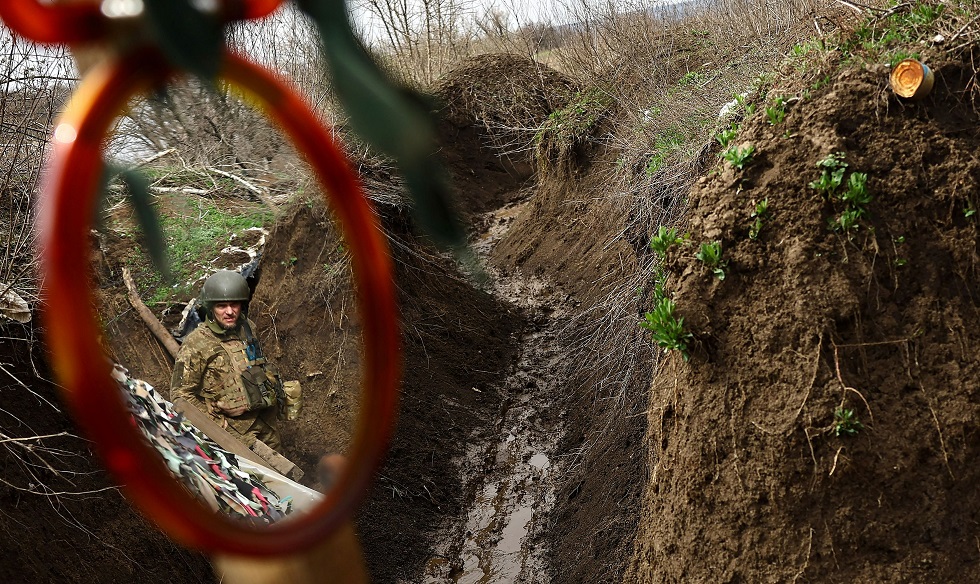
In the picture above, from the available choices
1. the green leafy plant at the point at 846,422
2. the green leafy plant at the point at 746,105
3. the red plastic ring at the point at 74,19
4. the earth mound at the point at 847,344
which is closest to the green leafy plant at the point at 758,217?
the earth mound at the point at 847,344

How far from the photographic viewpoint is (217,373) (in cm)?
475

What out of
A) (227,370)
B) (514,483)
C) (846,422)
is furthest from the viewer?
(514,483)

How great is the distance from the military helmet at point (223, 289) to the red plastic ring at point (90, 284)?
3936 mm

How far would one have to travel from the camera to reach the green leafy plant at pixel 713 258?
12.7 feet

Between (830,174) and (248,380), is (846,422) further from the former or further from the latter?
(248,380)

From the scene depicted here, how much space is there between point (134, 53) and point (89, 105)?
7cm

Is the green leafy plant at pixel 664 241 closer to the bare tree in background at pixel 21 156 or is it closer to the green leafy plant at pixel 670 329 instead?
the green leafy plant at pixel 670 329

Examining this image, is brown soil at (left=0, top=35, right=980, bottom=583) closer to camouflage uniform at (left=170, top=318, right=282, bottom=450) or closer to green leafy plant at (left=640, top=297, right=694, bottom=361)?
green leafy plant at (left=640, top=297, right=694, bottom=361)

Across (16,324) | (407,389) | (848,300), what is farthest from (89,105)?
(407,389)

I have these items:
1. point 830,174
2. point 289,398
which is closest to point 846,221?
point 830,174

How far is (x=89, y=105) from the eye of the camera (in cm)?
70

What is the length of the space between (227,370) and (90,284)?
423 centimetres

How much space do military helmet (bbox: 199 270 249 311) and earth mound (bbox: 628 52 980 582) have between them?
268 centimetres

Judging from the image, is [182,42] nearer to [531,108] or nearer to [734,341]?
[734,341]
